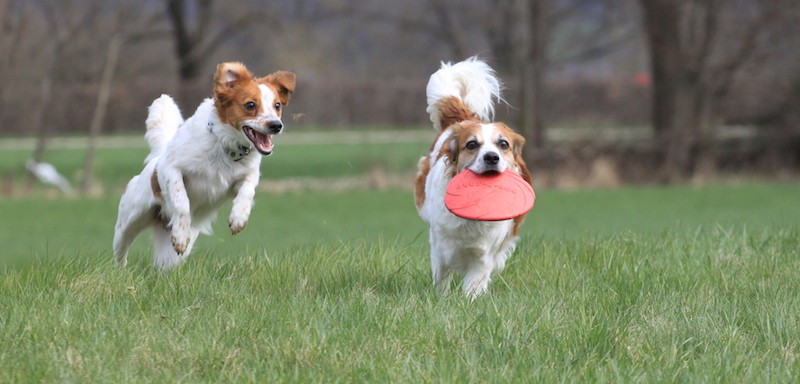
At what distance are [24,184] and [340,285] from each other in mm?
18233

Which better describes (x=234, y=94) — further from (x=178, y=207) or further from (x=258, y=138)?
(x=178, y=207)

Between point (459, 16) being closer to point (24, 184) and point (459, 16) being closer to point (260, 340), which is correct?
point (24, 184)

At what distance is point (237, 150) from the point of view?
6.44m

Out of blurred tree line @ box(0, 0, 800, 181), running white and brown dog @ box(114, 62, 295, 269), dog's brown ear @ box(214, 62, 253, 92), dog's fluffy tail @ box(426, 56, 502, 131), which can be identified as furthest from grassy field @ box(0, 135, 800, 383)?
blurred tree line @ box(0, 0, 800, 181)

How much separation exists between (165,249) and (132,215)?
0.96 feet

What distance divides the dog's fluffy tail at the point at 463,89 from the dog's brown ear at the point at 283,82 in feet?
3.24

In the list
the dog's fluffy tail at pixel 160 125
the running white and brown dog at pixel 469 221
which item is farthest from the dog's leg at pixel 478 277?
the dog's fluffy tail at pixel 160 125

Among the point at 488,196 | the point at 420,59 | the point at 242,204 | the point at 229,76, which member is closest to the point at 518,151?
the point at 488,196

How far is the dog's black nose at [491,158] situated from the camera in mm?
5746

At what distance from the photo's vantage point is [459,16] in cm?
3756

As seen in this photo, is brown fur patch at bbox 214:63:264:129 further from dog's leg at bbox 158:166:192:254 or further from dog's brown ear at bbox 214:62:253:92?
dog's leg at bbox 158:166:192:254

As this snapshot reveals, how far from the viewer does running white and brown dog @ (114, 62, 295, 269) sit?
20.6 ft

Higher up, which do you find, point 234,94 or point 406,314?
point 234,94

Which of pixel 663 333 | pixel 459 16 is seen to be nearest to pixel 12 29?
pixel 459 16
